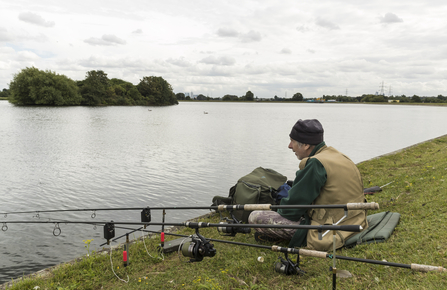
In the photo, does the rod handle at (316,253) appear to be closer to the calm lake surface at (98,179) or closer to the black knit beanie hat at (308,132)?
the black knit beanie hat at (308,132)

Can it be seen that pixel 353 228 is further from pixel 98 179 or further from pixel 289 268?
pixel 98 179

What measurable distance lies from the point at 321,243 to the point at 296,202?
25.5 inches

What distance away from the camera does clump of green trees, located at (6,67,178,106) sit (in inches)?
3238

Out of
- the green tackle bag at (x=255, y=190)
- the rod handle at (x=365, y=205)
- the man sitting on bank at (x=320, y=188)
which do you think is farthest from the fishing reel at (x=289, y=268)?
the green tackle bag at (x=255, y=190)

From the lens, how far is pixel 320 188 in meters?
3.92

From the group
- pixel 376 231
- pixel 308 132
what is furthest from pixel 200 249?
pixel 376 231

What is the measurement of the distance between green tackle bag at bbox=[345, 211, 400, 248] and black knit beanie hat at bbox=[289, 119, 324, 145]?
4.82ft

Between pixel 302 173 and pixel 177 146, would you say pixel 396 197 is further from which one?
pixel 177 146

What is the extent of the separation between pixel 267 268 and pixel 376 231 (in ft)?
5.64

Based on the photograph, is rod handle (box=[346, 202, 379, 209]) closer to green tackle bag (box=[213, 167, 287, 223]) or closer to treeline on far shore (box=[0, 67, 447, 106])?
green tackle bag (box=[213, 167, 287, 223])

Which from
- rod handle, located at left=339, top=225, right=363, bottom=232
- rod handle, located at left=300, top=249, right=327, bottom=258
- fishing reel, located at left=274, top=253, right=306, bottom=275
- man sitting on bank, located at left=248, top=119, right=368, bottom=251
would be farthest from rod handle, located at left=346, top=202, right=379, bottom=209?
fishing reel, located at left=274, top=253, right=306, bottom=275

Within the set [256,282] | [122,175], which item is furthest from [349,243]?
[122,175]

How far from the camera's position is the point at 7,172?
13.7 m

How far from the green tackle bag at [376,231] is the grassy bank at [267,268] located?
0.10m
